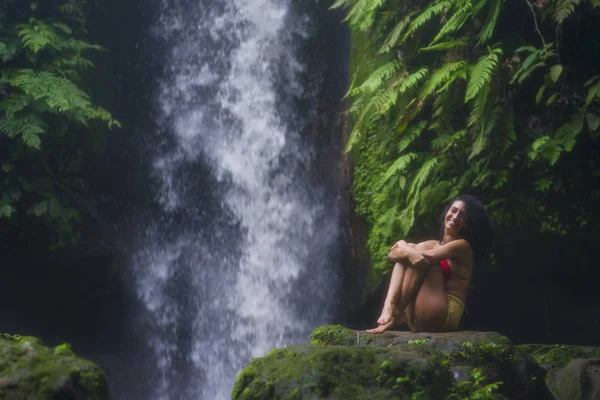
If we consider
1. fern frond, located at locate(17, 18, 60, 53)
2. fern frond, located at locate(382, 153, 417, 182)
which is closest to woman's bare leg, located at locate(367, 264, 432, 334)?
fern frond, located at locate(382, 153, 417, 182)

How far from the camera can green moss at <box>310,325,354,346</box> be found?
4414 mm

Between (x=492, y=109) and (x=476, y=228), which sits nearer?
(x=476, y=228)

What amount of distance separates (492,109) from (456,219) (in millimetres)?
2272

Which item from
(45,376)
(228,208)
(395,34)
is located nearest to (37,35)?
(228,208)

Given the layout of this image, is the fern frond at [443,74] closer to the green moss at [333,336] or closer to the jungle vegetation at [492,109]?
the jungle vegetation at [492,109]

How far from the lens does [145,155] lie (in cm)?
1092

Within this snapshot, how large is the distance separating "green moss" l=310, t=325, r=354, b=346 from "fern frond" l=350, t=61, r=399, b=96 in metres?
3.14

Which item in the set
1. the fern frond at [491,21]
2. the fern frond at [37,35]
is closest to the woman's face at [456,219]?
the fern frond at [491,21]

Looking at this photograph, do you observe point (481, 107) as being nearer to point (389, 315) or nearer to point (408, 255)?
point (408, 255)

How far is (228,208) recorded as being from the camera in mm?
10609

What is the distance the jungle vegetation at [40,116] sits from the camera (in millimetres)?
Result: 7777

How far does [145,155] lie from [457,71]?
655 centimetres

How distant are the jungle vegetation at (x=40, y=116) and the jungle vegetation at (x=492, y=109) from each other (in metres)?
4.09

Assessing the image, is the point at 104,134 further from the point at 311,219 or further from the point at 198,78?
the point at 311,219
